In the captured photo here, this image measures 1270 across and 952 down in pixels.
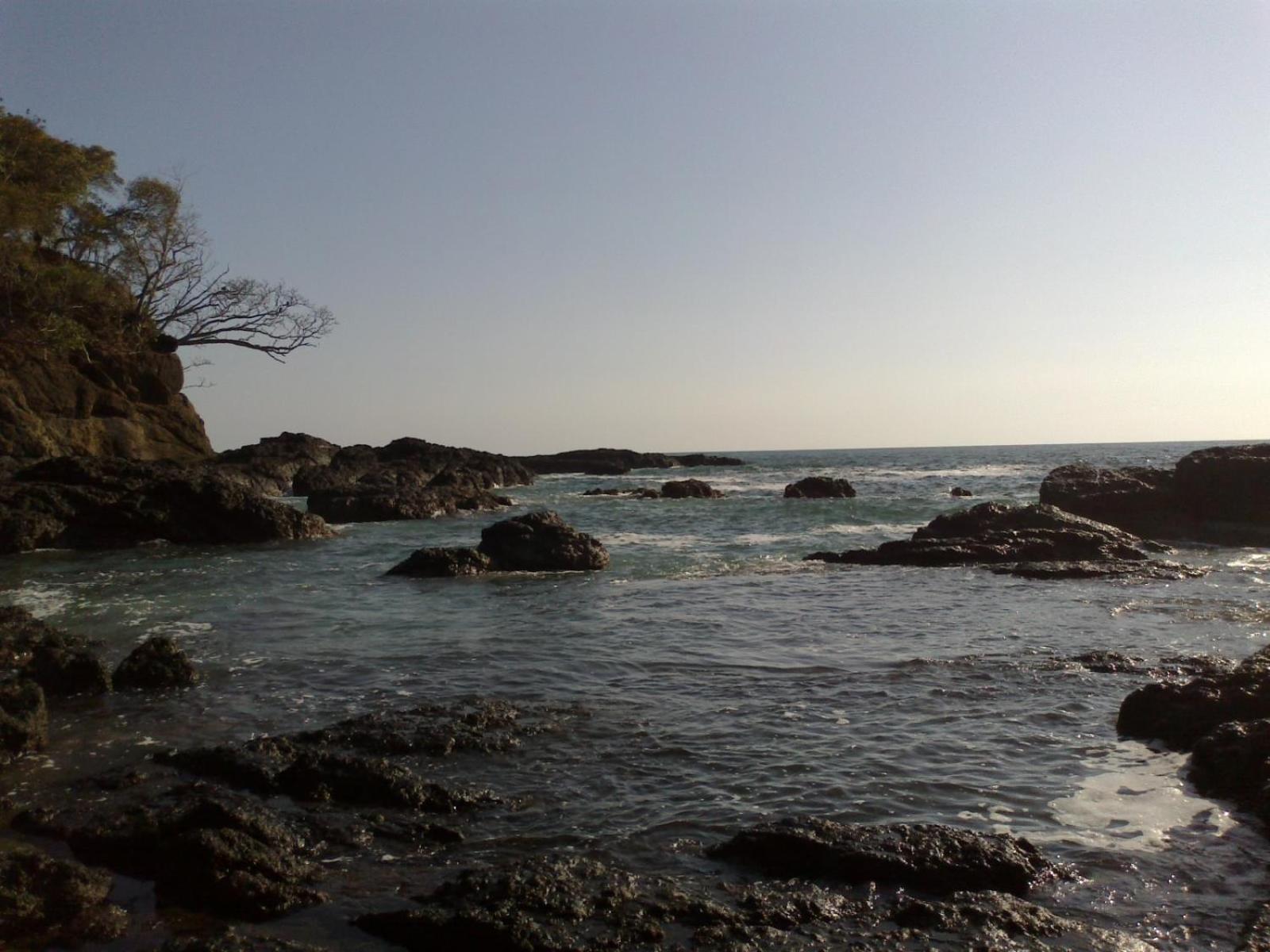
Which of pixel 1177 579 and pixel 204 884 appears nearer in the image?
pixel 204 884

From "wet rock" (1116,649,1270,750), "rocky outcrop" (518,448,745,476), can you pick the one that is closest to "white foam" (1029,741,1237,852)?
"wet rock" (1116,649,1270,750)

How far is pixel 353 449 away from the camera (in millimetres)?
50188

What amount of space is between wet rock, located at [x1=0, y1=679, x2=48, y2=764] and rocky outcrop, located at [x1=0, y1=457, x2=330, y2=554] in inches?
548

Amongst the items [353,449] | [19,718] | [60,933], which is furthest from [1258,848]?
[353,449]

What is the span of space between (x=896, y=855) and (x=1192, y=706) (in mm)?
3541

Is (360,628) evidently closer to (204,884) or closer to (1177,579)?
(204,884)

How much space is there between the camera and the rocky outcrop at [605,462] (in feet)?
257

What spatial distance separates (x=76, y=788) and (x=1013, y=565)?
588 inches

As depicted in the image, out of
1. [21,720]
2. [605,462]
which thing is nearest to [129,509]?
[21,720]

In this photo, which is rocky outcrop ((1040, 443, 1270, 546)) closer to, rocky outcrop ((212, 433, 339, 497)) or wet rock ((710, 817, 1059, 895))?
wet rock ((710, 817, 1059, 895))

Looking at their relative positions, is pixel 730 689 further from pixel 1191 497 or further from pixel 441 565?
pixel 1191 497

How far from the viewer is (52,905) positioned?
4059 millimetres

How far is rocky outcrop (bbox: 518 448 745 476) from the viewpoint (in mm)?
78375

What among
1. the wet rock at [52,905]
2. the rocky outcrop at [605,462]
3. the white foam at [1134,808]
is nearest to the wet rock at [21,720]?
the wet rock at [52,905]
